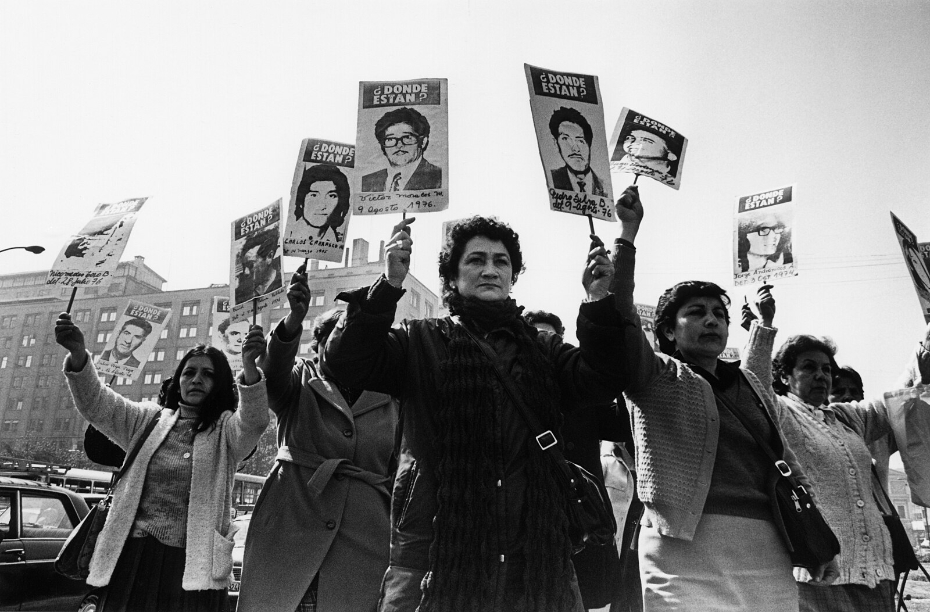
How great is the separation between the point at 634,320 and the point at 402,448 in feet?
3.29

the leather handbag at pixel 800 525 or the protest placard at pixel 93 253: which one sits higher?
the protest placard at pixel 93 253

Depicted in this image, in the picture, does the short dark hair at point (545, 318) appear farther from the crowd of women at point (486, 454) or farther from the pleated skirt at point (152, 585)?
the pleated skirt at point (152, 585)

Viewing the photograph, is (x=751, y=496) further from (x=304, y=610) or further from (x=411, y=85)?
(x=411, y=85)

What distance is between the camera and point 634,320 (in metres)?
2.71

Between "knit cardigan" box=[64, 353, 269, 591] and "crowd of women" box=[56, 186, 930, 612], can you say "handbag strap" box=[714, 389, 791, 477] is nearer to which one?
"crowd of women" box=[56, 186, 930, 612]

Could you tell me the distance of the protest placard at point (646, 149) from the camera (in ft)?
13.2

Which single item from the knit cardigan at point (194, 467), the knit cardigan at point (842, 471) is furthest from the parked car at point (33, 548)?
the knit cardigan at point (842, 471)

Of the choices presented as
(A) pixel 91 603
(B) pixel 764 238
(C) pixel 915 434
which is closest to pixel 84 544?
(A) pixel 91 603

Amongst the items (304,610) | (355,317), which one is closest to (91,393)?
(304,610)

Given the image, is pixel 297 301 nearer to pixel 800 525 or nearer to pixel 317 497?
pixel 317 497

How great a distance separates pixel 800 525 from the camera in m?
2.68

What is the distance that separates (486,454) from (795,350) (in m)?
2.88

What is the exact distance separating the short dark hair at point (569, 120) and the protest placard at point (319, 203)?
1.18 meters

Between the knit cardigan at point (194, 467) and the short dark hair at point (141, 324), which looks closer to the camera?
the knit cardigan at point (194, 467)
